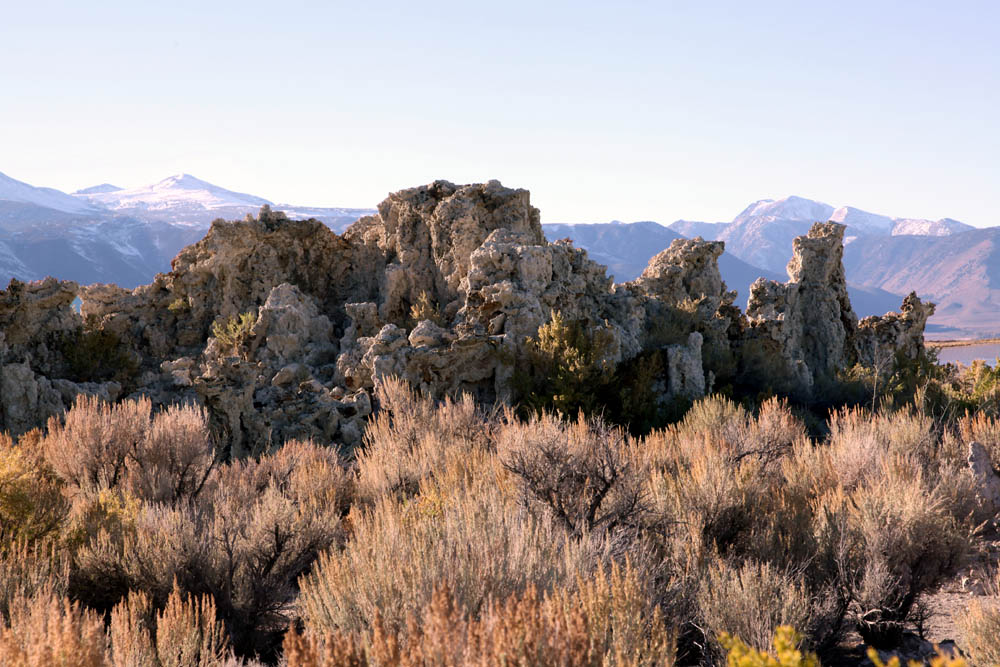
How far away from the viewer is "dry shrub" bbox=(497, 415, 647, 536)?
575 centimetres

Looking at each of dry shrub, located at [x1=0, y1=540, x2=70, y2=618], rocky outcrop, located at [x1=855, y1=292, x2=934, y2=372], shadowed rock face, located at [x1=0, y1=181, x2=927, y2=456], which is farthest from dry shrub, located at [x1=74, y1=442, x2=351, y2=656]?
rocky outcrop, located at [x1=855, y1=292, x2=934, y2=372]

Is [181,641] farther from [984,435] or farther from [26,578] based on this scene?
[984,435]

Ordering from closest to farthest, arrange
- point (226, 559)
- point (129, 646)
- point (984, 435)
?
point (129, 646) < point (226, 559) < point (984, 435)

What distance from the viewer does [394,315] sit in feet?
46.9

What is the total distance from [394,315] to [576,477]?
8.64 metres

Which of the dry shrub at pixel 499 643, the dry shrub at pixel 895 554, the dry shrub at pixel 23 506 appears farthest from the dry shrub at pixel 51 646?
the dry shrub at pixel 895 554

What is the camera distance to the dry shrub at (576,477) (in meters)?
5.75

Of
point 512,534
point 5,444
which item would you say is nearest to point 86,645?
point 512,534

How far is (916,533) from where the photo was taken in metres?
5.64

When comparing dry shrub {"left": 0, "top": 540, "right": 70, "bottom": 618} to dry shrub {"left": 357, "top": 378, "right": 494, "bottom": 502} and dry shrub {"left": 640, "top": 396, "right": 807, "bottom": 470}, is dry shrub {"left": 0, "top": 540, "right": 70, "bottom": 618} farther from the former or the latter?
dry shrub {"left": 640, "top": 396, "right": 807, "bottom": 470}

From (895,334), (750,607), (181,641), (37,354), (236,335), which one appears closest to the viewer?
(181,641)

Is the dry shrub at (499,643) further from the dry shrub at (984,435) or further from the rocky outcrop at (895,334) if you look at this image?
the rocky outcrop at (895,334)

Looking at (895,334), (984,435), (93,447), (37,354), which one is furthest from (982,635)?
(895,334)

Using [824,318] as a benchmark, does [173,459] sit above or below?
below
